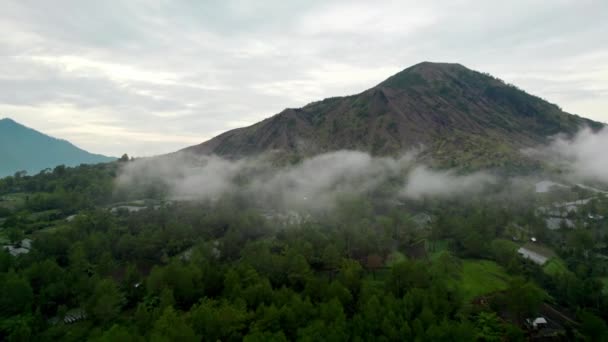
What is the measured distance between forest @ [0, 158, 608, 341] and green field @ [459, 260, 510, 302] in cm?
44

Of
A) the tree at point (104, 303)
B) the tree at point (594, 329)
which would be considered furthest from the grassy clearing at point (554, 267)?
the tree at point (104, 303)

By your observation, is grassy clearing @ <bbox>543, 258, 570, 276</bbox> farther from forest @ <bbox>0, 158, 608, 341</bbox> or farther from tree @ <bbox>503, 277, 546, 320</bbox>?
tree @ <bbox>503, 277, 546, 320</bbox>

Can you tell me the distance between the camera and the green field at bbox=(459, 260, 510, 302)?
68.1 metres

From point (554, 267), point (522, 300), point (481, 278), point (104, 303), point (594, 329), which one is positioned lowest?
point (554, 267)

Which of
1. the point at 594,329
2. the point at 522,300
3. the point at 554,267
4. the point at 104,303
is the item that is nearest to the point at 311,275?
the point at 522,300

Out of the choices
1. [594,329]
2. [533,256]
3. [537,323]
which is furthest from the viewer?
[533,256]

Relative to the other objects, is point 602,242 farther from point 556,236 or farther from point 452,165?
point 452,165

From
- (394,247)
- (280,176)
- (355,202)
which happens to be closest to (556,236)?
(394,247)

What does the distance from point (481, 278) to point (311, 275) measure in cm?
3896

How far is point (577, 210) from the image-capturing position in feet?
380

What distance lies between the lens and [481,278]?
73.8 m

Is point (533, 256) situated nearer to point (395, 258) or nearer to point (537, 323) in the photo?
point (537, 323)

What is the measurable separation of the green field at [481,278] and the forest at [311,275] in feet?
1.44

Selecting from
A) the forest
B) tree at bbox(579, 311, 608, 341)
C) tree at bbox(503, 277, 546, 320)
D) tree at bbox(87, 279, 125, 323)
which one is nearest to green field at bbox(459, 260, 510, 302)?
the forest
